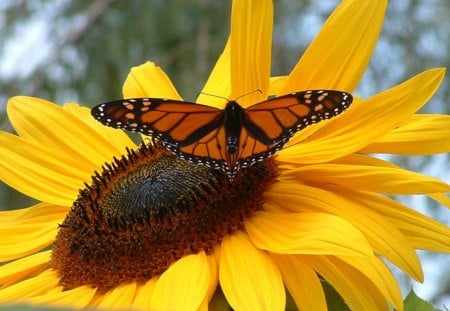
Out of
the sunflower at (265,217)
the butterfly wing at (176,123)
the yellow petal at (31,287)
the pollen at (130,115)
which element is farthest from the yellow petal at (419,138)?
the yellow petal at (31,287)

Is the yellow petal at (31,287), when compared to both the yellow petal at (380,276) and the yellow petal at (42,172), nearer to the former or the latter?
the yellow petal at (42,172)

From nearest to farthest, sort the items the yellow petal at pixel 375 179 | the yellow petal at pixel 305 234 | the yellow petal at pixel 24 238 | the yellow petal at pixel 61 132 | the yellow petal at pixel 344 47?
the yellow petal at pixel 305 234 → the yellow petal at pixel 375 179 → the yellow petal at pixel 344 47 → the yellow petal at pixel 24 238 → the yellow petal at pixel 61 132

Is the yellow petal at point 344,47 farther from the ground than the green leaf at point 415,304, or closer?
farther from the ground

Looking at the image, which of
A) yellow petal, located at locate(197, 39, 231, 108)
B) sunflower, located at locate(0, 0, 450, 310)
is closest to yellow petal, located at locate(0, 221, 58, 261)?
sunflower, located at locate(0, 0, 450, 310)

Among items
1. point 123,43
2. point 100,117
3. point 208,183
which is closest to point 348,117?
point 208,183

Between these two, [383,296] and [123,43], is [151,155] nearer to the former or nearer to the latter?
[383,296]

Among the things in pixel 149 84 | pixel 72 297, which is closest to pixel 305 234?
pixel 72 297

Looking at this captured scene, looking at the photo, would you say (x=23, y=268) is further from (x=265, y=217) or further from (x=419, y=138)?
(x=419, y=138)
